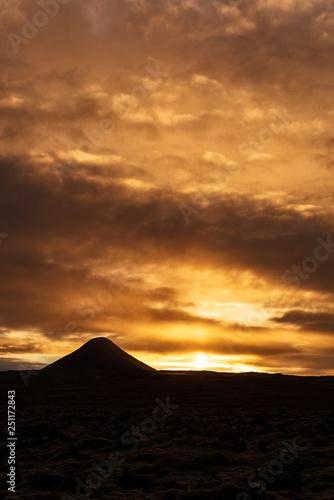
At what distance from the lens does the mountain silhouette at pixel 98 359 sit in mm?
71438

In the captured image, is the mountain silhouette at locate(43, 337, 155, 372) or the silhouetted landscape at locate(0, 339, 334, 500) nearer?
the silhouetted landscape at locate(0, 339, 334, 500)

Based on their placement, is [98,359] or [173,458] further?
[98,359]

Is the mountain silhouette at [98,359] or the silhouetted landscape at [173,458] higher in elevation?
the mountain silhouette at [98,359]

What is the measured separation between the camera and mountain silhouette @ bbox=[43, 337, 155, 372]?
7144 centimetres

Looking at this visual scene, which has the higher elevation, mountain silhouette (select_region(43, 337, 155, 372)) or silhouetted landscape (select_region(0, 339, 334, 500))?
mountain silhouette (select_region(43, 337, 155, 372))

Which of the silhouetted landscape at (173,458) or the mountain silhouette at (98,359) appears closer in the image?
the silhouetted landscape at (173,458)

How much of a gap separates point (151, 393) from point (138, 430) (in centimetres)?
2043

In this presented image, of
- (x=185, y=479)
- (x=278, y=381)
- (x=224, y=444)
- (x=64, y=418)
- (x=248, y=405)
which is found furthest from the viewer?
(x=278, y=381)

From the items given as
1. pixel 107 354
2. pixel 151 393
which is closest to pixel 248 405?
pixel 151 393

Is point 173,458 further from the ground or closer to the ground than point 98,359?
closer to the ground

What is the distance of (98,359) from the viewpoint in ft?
247

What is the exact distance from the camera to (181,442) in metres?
12.7

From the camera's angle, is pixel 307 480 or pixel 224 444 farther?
pixel 224 444

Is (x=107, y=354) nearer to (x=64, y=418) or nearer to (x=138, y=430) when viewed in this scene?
(x=64, y=418)
